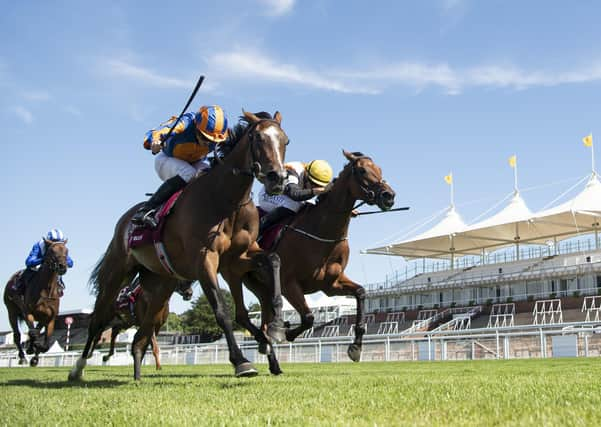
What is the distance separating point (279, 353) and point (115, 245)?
14447mm

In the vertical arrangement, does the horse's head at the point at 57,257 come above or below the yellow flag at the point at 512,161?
below

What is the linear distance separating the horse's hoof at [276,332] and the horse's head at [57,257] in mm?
9897

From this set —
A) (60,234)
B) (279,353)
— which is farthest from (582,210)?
(60,234)

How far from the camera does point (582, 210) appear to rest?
44562 millimetres

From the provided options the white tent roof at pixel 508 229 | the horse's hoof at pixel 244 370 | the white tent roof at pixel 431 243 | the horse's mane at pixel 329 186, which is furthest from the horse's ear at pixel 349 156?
the white tent roof at pixel 431 243

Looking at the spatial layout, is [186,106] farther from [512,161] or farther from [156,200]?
[512,161]

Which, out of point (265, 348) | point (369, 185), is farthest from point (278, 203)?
point (265, 348)

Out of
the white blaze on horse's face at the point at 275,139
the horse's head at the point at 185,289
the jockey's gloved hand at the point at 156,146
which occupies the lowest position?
the horse's head at the point at 185,289

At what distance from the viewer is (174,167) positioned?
832 centimetres

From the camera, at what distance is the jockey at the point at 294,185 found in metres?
10.3

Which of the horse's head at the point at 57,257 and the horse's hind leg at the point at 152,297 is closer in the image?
the horse's hind leg at the point at 152,297

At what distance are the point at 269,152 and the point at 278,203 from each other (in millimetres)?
3791

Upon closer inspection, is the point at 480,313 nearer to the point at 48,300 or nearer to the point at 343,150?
the point at 48,300

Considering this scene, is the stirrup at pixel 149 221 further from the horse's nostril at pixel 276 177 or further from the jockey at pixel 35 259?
the jockey at pixel 35 259
